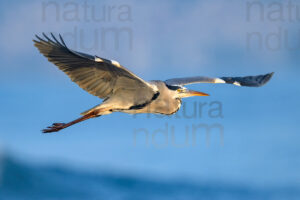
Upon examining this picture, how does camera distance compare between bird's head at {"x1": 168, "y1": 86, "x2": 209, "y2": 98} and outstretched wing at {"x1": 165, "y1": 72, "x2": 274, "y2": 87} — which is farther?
outstretched wing at {"x1": 165, "y1": 72, "x2": 274, "y2": 87}

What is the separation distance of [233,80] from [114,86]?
9.90 ft

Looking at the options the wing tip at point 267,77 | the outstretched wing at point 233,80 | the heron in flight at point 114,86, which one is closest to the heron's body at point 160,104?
the heron in flight at point 114,86

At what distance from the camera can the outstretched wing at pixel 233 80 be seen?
9797 mm

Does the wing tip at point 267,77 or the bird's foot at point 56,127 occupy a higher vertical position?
the wing tip at point 267,77

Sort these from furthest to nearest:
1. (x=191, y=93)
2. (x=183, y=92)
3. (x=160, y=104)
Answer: (x=191, y=93)
(x=183, y=92)
(x=160, y=104)

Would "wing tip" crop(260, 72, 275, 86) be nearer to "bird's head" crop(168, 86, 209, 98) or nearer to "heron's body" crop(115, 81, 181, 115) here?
"bird's head" crop(168, 86, 209, 98)

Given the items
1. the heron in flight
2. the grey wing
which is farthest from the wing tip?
the grey wing

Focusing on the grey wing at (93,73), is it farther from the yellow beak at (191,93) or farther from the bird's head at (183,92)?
the yellow beak at (191,93)

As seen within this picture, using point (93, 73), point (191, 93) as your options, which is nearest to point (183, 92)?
point (191, 93)

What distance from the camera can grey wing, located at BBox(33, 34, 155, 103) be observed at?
8.59 meters

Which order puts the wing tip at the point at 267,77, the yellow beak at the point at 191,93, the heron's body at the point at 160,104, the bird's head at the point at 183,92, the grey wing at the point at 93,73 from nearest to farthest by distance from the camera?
the grey wing at the point at 93,73
the heron's body at the point at 160,104
the bird's head at the point at 183,92
the yellow beak at the point at 191,93
the wing tip at the point at 267,77

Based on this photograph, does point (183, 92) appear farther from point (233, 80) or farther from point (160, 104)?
point (233, 80)

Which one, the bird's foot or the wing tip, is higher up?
the wing tip

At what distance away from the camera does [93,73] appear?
906 centimetres
